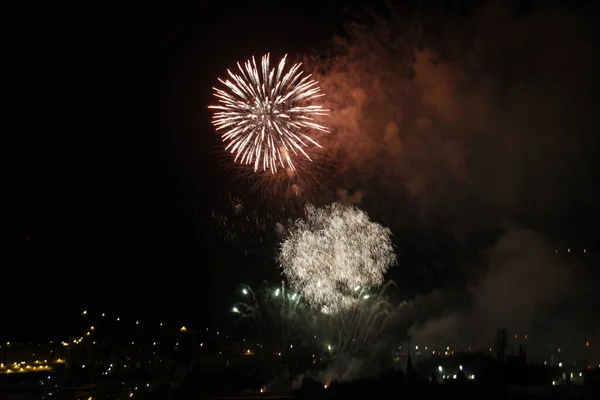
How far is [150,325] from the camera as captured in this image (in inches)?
2143

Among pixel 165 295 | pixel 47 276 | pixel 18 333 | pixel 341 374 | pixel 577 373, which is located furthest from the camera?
pixel 165 295

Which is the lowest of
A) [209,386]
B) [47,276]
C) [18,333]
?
[209,386]

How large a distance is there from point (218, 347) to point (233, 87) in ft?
89.9

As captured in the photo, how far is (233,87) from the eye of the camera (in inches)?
917

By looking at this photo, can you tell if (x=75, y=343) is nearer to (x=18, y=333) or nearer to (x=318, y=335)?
(x=18, y=333)

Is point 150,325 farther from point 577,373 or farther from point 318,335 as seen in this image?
point 577,373

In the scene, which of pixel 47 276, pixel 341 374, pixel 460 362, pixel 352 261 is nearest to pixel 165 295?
pixel 47 276

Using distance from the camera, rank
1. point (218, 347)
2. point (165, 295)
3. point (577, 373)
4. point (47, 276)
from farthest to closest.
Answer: point (165, 295), point (47, 276), point (218, 347), point (577, 373)

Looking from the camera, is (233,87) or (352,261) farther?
(352,261)

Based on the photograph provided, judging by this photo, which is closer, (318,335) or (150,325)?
(318,335)

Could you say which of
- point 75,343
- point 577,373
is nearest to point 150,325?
point 75,343

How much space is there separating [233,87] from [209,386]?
10.2 m

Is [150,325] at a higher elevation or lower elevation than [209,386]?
higher

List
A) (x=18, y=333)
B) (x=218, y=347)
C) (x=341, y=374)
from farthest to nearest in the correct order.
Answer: (x=18, y=333)
(x=218, y=347)
(x=341, y=374)
